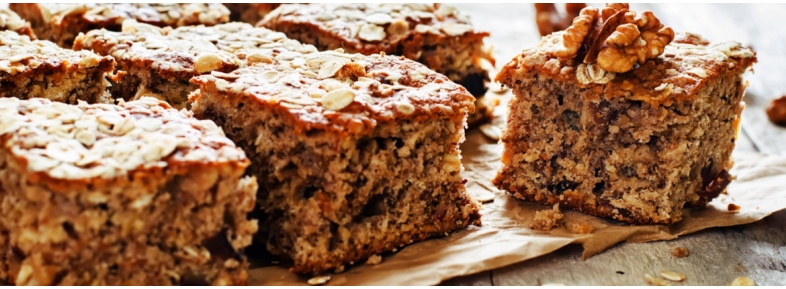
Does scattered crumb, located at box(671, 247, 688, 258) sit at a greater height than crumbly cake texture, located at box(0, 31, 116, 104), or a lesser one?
lesser

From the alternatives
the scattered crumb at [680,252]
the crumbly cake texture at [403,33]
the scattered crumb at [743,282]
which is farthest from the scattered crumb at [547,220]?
the crumbly cake texture at [403,33]

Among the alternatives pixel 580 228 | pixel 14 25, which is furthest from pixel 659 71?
pixel 14 25

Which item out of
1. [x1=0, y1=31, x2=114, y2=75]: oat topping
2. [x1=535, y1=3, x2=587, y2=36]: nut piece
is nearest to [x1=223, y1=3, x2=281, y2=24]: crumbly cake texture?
[x1=0, y1=31, x2=114, y2=75]: oat topping

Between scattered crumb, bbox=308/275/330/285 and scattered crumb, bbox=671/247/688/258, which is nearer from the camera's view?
scattered crumb, bbox=308/275/330/285

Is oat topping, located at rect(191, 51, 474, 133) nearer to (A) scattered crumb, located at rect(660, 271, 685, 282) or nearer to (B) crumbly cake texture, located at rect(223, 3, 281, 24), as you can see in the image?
(A) scattered crumb, located at rect(660, 271, 685, 282)

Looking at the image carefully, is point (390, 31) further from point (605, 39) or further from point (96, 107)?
point (96, 107)

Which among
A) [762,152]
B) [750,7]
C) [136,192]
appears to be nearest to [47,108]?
[136,192]
